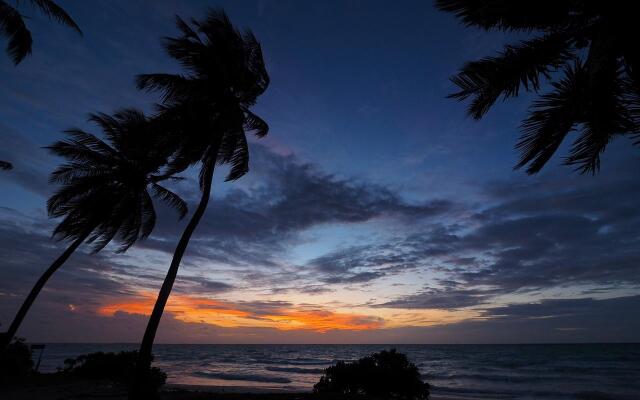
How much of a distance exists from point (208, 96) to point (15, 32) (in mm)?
5372

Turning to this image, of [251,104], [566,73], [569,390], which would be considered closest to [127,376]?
[251,104]

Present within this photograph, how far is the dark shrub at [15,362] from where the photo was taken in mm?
17109

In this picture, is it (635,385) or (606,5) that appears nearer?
(606,5)

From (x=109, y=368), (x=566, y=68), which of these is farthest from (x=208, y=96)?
(x=109, y=368)

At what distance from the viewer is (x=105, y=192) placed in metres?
17.2

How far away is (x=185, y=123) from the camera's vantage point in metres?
12.1

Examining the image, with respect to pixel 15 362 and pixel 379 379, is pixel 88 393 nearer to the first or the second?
pixel 15 362

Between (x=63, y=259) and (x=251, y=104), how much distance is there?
36.1ft

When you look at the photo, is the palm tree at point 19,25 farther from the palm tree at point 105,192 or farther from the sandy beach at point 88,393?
the sandy beach at point 88,393

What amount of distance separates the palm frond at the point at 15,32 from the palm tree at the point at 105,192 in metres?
5.60

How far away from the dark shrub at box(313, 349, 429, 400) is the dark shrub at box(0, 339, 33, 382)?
14.3 m

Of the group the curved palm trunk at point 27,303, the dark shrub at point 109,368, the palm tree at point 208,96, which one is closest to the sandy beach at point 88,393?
the dark shrub at point 109,368

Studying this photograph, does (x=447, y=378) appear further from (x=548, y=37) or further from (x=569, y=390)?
(x=548, y=37)

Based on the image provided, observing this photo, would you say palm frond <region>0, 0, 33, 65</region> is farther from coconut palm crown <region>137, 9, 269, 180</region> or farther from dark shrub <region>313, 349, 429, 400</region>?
dark shrub <region>313, 349, 429, 400</region>
